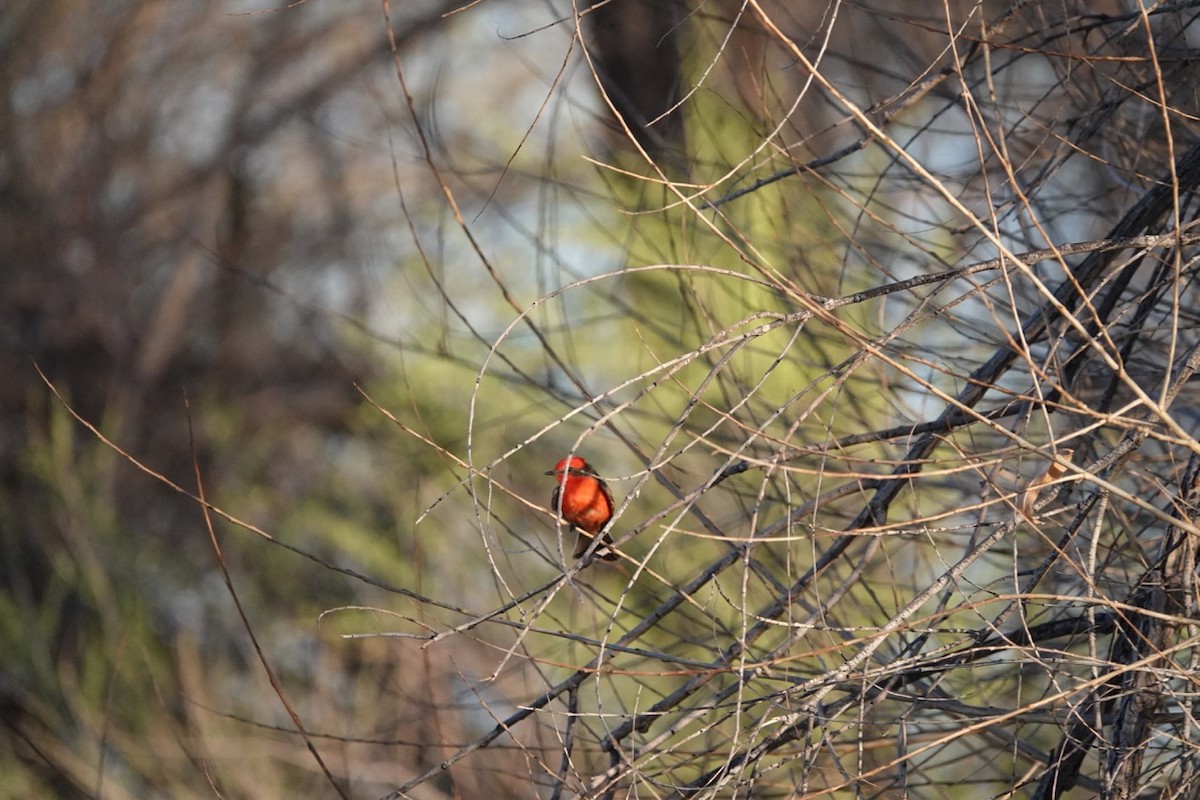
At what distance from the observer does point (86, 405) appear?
27.3 feet

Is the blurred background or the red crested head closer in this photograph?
the red crested head

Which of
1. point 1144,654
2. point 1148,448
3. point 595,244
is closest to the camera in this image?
point 1144,654

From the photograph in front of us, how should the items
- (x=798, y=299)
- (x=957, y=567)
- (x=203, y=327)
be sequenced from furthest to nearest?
1. (x=203, y=327)
2. (x=957, y=567)
3. (x=798, y=299)

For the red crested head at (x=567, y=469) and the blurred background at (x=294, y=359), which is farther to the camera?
the blurred background at (x=294, y=359)

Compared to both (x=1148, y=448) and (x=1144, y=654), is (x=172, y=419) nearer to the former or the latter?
(x=1148, y=448)

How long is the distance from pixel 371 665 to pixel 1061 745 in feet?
15.6

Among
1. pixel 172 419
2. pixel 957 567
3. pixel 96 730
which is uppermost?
pixel 172 419

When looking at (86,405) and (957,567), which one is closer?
(957,567)

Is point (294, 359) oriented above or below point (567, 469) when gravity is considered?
above

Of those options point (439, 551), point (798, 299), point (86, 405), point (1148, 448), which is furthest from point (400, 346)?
point (86, 405)

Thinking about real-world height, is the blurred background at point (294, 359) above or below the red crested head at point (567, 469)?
above

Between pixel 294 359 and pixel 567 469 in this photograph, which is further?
pixel 294 359

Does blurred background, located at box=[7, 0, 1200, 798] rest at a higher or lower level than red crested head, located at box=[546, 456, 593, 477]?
higher

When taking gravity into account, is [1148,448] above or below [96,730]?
below
